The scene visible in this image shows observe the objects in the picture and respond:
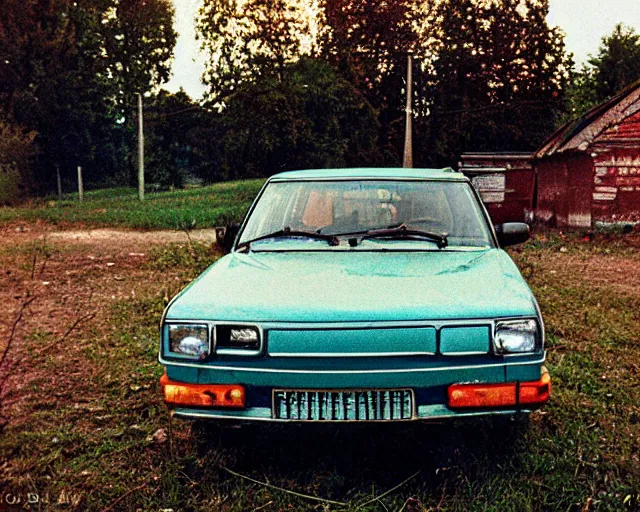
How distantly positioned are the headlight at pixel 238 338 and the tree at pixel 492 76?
34809 mm

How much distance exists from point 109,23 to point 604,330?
49079 millimetres

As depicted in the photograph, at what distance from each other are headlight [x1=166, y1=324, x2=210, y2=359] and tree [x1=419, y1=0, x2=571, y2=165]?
34792mm

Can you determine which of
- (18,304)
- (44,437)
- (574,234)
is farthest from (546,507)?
(574,234)

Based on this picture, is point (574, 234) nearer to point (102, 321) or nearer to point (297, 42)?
point (102, 321)

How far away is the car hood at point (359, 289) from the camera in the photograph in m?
2.88

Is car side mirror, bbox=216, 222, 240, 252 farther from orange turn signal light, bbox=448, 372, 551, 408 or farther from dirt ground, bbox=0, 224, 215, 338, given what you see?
orange turn signal light, bbox=448, 372, 551, 408

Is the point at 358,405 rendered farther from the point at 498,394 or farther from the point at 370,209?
the point at 370,209

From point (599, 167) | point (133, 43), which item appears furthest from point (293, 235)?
point (133, 43)

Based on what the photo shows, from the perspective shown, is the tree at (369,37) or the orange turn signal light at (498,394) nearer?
the orange turn signal light at (498,394)

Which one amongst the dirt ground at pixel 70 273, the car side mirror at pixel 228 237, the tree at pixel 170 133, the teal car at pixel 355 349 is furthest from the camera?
the tree at pixel 170 133

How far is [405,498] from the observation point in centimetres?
304

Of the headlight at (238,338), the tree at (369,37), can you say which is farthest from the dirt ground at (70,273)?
the tree at (369,37)

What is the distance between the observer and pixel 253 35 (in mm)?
37750

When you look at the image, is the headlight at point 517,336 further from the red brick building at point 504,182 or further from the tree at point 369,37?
the tree at point 369,37
